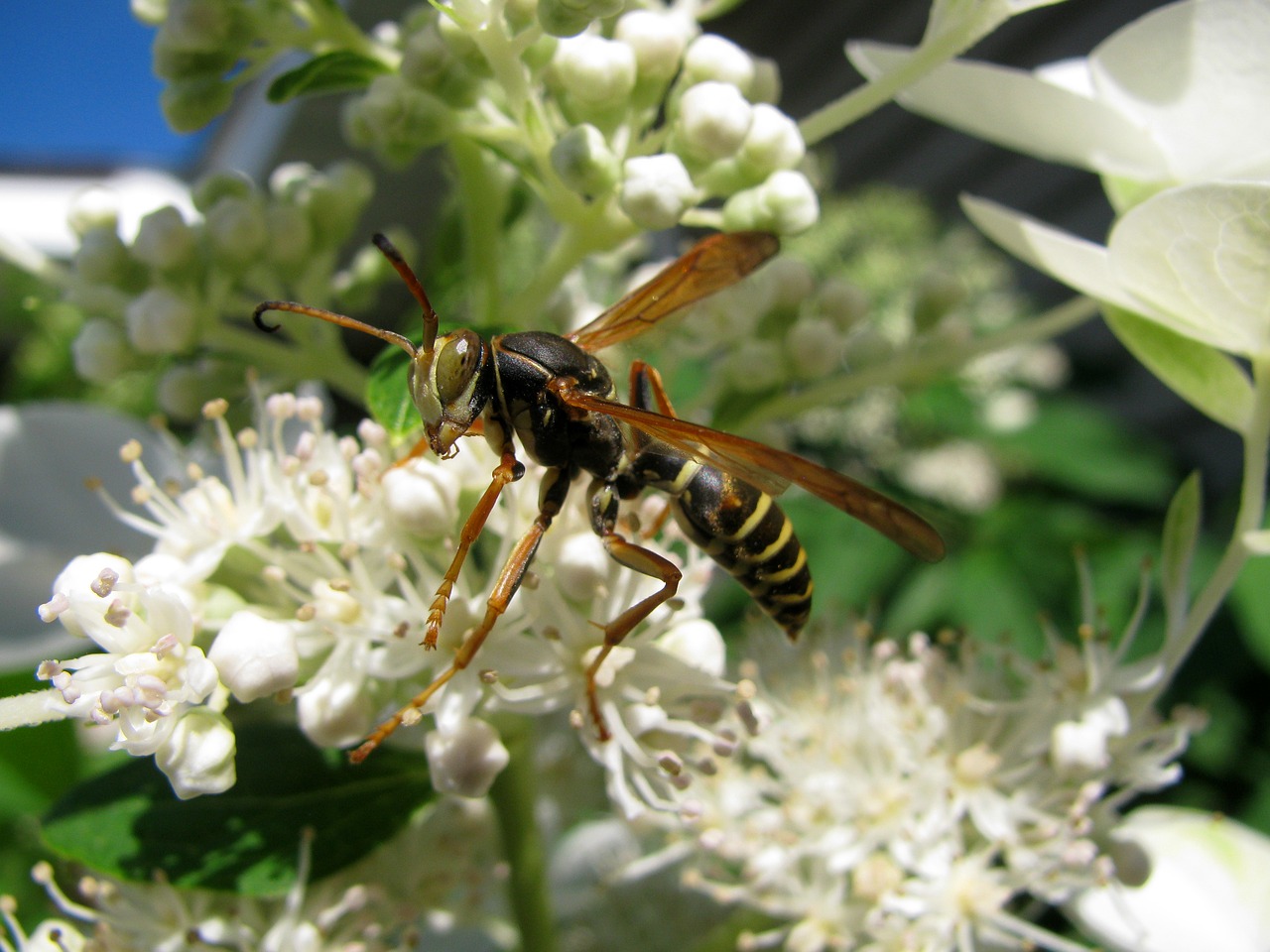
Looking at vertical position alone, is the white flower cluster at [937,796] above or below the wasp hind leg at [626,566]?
below

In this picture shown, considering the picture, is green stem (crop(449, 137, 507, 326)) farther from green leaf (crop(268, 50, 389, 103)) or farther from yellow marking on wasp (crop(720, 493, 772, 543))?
yellow marking on wasp (crop(720, 493, 772, 543))

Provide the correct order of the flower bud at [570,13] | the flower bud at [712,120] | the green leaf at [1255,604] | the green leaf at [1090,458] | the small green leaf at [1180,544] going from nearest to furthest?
the flower bud at [570,13] → the flower bud at [712,120] → the small green leaf at [1180,544] → the green leaf at [1255,604] → the green leaf at [1090,458]

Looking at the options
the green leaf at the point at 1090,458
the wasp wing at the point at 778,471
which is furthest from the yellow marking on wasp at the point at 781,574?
the green leaf at the point at 1090,458

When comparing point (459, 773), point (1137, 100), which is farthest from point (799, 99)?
point (459, 773)

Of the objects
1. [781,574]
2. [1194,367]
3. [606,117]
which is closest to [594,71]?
[606,117]

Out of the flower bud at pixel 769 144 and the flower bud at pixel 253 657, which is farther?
the flower bud at pixel 769 144

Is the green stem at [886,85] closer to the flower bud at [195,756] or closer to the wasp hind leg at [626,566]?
the wasp hind leg at [626,566]

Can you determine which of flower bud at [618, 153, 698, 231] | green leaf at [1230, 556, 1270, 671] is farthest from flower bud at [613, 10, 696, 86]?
green leaf at [1230, 556, 1270, 671]
